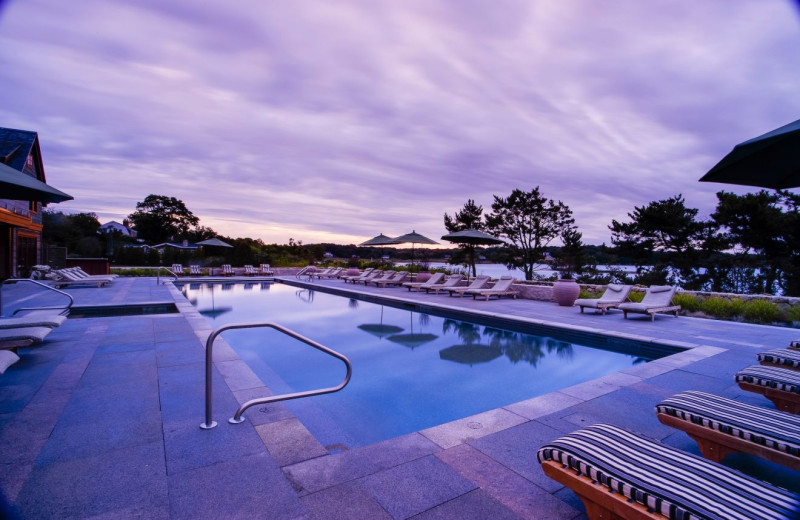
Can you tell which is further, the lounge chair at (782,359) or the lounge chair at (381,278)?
the lounge chair at (381,278)

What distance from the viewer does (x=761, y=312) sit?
8.26m

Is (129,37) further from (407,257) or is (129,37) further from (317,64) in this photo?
(407,257)

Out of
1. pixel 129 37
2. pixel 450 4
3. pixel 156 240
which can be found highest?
pixel 450 4

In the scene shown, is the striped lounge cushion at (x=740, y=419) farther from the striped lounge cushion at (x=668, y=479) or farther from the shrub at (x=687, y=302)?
the shrub at (x=687, y=302)

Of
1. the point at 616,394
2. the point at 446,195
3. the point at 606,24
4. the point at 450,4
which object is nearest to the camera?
the point at 616,394

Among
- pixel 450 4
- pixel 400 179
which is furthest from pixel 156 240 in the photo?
pixel 450 4

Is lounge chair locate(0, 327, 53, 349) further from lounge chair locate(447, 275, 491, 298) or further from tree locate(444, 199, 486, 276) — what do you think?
tree locate(444, 199, 486, 276)

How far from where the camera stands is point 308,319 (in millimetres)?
10000

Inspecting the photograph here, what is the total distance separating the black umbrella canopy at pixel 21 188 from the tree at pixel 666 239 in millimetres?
19345

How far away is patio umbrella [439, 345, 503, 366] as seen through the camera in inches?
257

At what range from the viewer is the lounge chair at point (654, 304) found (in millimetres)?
8562

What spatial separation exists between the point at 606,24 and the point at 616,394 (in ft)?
23.4

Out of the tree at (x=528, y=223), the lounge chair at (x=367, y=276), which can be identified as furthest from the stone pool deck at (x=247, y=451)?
the tree at (x=528, y=223)

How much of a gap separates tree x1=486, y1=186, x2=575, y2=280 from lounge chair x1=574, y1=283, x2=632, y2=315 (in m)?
12.6
